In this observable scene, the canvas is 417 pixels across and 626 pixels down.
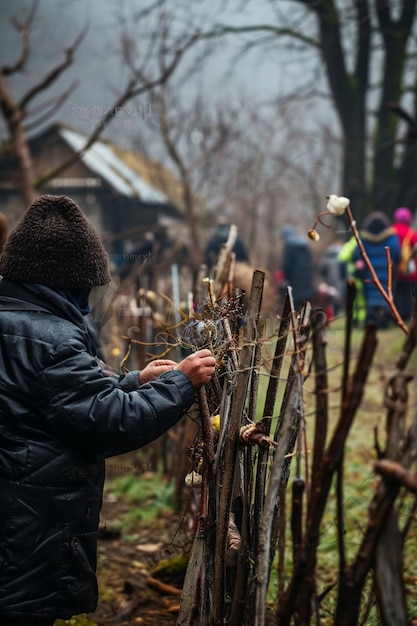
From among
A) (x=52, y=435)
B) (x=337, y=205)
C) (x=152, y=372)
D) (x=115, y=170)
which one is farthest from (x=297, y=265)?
(x=115, y=170)

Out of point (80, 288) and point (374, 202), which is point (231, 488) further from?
point (374, 202)

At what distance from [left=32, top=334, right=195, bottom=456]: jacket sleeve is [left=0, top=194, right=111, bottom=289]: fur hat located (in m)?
0.23

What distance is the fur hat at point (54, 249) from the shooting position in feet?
7.66

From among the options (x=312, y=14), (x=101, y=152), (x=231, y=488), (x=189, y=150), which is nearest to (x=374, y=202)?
(x=312, y=14)

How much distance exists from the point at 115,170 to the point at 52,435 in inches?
906

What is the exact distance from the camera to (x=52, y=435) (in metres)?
2.27

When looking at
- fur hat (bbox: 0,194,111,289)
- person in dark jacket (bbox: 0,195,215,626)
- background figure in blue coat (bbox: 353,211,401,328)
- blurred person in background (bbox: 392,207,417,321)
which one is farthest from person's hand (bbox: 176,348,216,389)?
background figure in blue coat (bbox: 353,211,401,328)

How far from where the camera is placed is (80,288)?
2.43m

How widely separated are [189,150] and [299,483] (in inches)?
687

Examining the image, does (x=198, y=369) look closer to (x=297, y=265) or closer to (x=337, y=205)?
(x=337, y=205)

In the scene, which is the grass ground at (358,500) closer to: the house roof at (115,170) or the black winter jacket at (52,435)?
the black winter jacket at (52,435)

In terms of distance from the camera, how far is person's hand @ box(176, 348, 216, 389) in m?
2.30

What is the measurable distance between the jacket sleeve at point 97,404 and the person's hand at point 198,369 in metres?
0.02

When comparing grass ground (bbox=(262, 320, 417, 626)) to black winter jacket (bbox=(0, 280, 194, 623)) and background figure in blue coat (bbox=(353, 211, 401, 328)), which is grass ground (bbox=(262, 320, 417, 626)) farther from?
black winter jacket (bbox=(0, 280, 194, 623))
